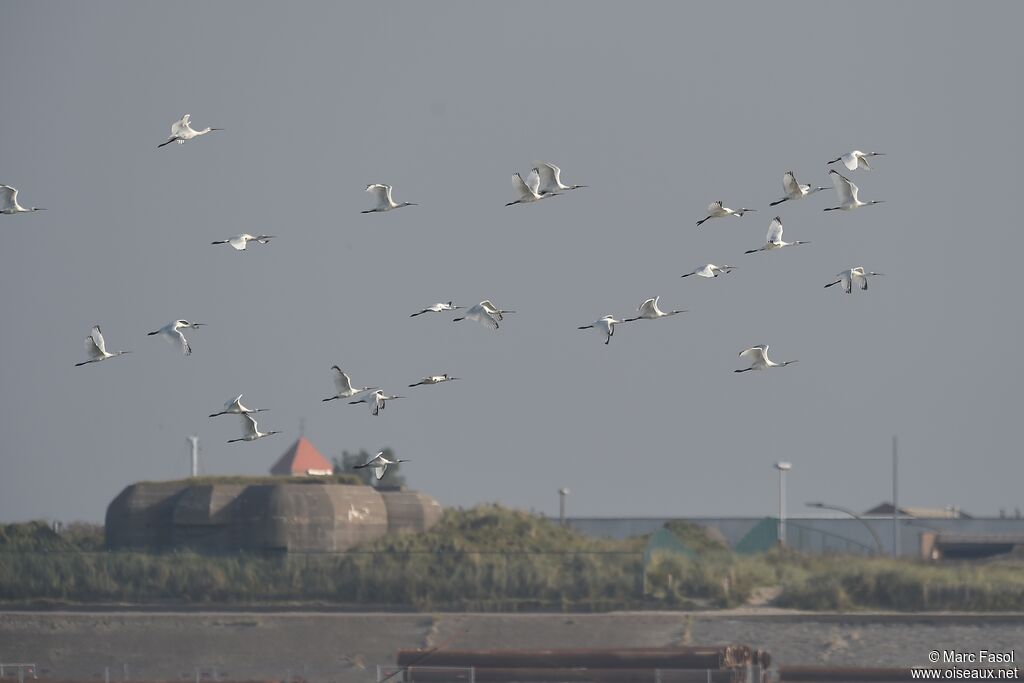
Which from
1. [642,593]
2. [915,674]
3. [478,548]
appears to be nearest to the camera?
[915,674]

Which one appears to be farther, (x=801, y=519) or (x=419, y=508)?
(x=801, y=519)

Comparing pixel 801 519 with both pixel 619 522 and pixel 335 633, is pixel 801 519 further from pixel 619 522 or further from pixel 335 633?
pixel 335 633

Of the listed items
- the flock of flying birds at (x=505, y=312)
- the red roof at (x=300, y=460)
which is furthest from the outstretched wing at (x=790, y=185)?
the red roof at (x=300, y=460)

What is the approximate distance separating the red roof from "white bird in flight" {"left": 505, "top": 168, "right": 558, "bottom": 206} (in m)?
100

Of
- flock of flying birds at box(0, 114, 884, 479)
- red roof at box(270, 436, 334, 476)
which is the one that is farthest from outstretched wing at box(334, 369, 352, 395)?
red roof at box(270, 436, 334, 476)

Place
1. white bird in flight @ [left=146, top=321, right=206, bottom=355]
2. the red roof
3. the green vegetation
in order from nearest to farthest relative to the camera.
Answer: white bird in flight @ [left=146, top=321, right=206, bottom=355]
the green vegetation
the red roof

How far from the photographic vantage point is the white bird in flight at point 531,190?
40375 millimetres

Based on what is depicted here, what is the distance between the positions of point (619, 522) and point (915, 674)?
182ft

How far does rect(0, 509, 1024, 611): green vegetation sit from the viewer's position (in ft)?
179

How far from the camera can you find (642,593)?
55406mm

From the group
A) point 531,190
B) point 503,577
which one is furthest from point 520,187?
point 503,577

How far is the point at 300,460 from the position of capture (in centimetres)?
14162

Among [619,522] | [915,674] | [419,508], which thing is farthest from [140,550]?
[619,522]

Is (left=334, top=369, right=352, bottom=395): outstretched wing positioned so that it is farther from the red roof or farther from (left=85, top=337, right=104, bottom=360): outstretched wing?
the red roof
